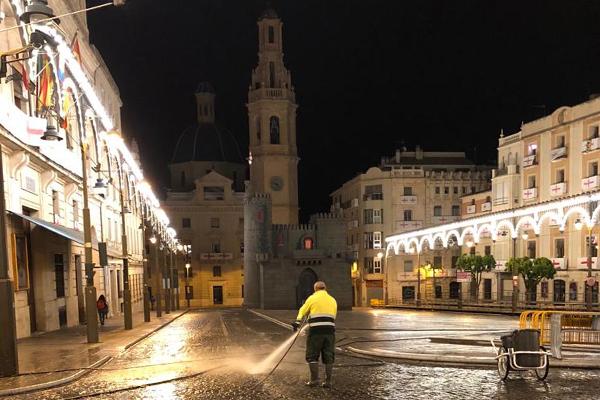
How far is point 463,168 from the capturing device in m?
69.4

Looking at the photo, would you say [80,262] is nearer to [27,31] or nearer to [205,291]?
[27,31]

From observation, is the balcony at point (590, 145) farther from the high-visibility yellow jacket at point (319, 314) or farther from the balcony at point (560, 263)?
the high-visibility yellow jacket at point (319, 314)

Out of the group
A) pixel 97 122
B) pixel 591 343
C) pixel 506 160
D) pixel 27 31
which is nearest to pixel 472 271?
pixel 506 160

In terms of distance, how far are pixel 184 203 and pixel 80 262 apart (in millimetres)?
50451

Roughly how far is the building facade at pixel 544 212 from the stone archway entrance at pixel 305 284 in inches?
424

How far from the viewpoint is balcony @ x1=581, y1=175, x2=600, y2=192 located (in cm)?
3975

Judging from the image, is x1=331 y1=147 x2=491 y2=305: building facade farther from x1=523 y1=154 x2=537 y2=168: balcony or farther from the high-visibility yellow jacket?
the high-visibility yellow jacket

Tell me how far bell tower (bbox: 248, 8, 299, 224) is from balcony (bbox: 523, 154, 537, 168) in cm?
3253

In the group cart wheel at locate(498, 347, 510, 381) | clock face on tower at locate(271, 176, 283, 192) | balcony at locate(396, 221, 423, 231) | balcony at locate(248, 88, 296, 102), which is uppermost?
balcony at locate(248, 88, 296, 102)

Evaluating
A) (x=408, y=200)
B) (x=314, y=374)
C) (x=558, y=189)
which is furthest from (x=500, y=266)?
(x=314, y=374)

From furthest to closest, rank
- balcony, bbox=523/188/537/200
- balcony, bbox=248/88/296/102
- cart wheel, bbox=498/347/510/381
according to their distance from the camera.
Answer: balcony, bbox=248/88/296/102
balcony, bbox=523/188/537/200
cart wheel, bbox=498/347/510/381

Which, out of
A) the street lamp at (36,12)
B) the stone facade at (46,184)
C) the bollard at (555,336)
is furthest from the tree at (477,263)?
the street lamp at (36,12)

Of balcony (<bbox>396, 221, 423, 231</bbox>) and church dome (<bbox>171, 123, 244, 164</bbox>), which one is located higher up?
church dome (<bbox>171, 123, 244, 164</bbox>)

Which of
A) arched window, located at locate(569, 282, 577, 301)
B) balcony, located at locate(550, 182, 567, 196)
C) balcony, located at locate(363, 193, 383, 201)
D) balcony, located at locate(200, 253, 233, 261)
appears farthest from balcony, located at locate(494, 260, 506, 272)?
balcony, located at locate(200, 253, 233, 261)
